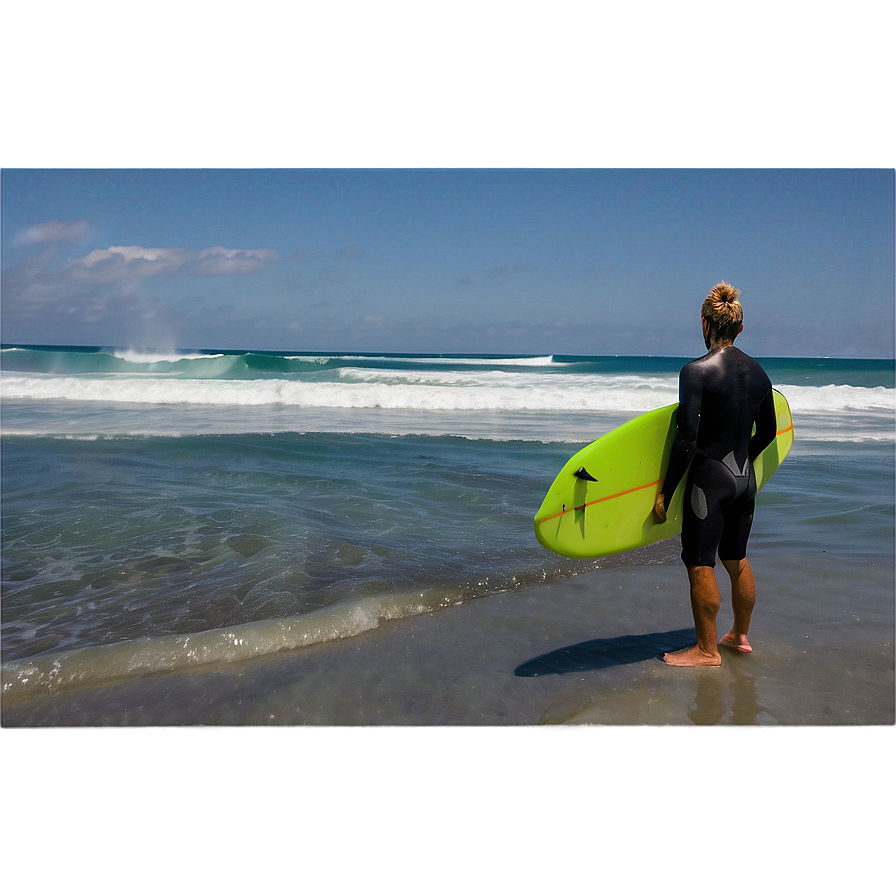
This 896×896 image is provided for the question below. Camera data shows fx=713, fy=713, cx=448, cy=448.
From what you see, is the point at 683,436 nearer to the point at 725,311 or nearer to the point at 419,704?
the point at 725,311

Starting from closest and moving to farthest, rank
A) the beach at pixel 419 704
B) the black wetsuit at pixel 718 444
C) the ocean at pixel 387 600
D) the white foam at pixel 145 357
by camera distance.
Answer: the beach at pixel 419 704 → the ocean at pixel 387 600 → the black wetsuit at pixel 718 444 → the white foam at pixel 145 357

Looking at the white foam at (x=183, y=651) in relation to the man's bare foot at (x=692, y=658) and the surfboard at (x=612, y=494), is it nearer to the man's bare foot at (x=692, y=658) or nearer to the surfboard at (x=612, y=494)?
the surfboard at (x=612, y=494)

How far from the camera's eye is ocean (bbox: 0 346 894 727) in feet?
8.41

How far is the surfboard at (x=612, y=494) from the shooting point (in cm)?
301

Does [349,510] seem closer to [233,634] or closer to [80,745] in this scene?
[233,634]

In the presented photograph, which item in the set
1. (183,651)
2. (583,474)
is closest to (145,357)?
(183,651)

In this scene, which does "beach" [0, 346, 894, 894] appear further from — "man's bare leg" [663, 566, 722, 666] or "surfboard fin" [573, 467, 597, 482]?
"surfboard fin" [573, 467, 597, 482]

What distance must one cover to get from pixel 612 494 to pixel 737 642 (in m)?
0.82

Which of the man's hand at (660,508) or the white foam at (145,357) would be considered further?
the white foam at (145,357)

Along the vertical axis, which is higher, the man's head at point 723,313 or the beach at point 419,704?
the man's head at point 723,313

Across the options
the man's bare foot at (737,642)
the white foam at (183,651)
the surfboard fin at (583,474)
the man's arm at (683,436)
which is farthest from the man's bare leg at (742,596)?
the white foam at (183,651)

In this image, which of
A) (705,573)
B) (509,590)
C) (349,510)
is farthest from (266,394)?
(705,573)

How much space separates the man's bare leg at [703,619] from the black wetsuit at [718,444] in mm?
→ 55

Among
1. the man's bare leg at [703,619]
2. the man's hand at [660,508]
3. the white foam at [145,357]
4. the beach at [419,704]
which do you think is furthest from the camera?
the white foam at [145,357]
